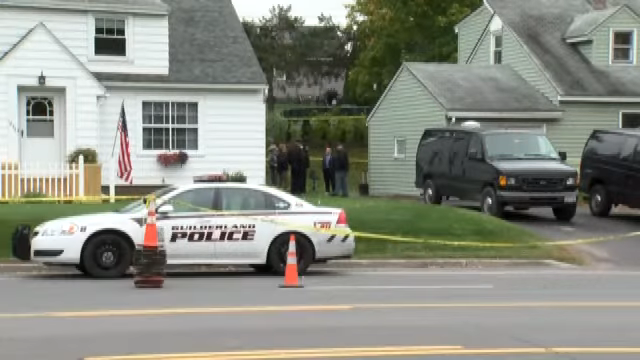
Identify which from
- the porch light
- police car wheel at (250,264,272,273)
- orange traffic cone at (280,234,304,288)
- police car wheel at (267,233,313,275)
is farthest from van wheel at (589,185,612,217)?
the porch light

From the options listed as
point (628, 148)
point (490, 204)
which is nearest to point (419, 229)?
point (490, 204)

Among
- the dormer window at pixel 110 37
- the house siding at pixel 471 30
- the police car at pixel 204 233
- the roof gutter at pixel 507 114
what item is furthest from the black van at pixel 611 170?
the house siding at pixel 471 30

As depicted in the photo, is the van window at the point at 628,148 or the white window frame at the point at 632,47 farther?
A: the white window frame at the point at 632,47

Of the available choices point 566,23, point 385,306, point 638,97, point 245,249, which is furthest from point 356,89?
point 385,306

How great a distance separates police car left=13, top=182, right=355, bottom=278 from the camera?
585 inches

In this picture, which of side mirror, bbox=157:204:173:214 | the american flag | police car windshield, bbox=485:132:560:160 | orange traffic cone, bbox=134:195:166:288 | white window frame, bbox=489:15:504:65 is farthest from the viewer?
white window frame, bbox=489:15:504:65

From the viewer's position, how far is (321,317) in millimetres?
10695

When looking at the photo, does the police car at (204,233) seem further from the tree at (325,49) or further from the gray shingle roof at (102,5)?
the tree at (325,49)

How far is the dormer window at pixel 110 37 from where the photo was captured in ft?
86.3

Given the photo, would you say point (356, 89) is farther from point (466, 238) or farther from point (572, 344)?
point (572, 344)

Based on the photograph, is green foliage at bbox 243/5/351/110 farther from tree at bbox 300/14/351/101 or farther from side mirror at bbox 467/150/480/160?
side mirror at bbox 467/150/480/160

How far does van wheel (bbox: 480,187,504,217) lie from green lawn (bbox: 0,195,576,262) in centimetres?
138

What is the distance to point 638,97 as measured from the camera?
108 ft

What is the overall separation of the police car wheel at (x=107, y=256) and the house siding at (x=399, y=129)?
18.8 metres
